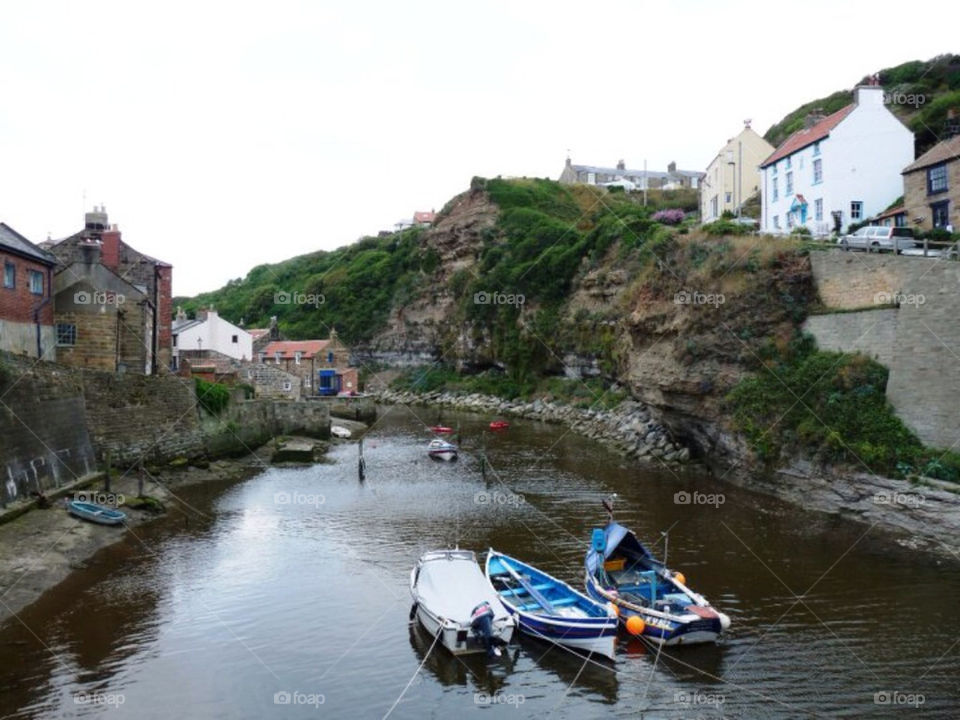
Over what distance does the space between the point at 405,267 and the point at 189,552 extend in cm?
8496

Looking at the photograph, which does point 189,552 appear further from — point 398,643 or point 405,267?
point 405,267

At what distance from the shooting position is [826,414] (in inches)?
1227

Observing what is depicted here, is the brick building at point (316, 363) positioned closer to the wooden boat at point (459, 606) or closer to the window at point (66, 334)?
the window at point (66, 334)

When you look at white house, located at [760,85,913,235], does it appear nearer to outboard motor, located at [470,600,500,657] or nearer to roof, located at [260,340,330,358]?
outboard motor, located at [470,600,500,657]

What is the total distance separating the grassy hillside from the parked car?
1518 centimetres

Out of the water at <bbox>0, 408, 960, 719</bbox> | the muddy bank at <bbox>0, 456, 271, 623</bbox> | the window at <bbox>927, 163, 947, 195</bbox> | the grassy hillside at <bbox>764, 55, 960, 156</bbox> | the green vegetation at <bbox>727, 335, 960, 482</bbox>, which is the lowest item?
the water at <bbox>0, 408, 960, 719</bbox>

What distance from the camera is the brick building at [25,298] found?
32969 millimetres

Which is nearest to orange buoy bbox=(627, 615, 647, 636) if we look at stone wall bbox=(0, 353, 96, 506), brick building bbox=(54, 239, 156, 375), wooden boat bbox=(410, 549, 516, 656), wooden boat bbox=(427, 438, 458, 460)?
wooden boat bbox=(410, 549, 516, 656)

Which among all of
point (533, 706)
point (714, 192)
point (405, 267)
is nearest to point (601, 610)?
point (533, 706)

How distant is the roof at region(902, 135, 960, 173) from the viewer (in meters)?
38.9

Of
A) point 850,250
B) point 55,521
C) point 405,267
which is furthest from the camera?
point 405,267

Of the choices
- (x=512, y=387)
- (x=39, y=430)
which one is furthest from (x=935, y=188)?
(x=39, y=430)

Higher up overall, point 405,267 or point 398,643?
point 405,267

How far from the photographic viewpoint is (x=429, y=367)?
3696 inches
